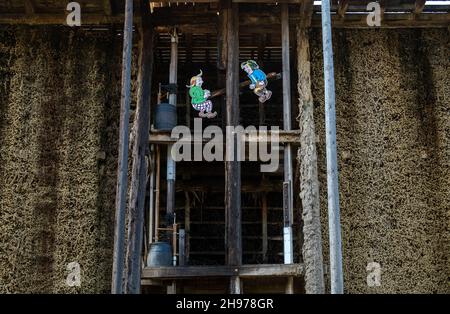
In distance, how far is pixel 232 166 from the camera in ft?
53.1

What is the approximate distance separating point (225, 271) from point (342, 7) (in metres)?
6.03

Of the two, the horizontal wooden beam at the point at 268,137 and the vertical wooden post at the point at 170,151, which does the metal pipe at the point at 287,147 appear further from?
the vertical wooden post at the point at 170,151

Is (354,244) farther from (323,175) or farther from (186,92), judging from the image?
(186,92)

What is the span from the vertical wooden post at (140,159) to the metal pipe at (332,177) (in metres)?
3.94

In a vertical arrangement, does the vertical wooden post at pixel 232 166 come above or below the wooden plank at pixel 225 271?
above

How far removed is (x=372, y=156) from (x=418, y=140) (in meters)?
1.04

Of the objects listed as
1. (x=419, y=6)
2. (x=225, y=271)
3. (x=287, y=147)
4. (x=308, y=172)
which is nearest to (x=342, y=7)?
(x=419, y=6)

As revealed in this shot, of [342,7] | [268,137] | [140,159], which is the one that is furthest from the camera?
[342,7]

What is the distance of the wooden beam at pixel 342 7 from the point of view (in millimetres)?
16944

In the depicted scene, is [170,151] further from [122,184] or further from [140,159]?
[122,184]

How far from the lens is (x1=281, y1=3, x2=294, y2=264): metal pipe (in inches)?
622

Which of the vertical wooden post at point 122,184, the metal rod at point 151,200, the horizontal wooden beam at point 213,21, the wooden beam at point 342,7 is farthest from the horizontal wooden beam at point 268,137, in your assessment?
the wooden beam at point 342,7

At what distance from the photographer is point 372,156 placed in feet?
55.3

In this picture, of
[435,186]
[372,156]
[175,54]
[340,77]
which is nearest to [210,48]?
[175,54]
